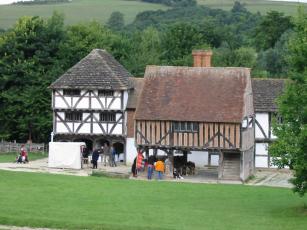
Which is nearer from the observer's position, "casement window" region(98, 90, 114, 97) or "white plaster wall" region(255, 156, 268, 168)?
"white plaster wall" region(255, 156, 268, 168)

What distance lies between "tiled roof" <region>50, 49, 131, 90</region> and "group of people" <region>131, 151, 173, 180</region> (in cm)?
772

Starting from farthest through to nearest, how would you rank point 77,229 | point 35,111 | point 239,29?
point 239,29 → point 35,111 → point 77,229

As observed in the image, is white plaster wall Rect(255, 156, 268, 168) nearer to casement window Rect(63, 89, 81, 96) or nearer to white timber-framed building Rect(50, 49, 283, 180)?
white timber-framed building Rect(50, 49, 283, 180)

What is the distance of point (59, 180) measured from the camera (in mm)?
44438

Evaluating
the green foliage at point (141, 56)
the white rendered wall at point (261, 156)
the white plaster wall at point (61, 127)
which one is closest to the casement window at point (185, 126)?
the white rendered wall at point (261, 156)

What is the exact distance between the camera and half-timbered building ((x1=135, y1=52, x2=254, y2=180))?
52312mm

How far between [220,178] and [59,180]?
11.8m

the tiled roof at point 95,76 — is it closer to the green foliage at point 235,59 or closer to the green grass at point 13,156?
the green grass at point 13,156

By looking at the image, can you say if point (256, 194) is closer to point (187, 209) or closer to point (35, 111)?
point (187, 209)

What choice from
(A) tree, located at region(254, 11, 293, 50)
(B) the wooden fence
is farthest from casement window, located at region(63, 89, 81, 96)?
(A) tree, located at region(254, 11, 293, 50)

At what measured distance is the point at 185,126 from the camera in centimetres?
5291

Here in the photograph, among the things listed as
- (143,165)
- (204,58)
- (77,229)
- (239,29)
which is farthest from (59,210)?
(239,29)

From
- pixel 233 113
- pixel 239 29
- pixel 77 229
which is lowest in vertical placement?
pixel 77 229

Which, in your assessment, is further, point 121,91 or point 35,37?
point 35,37
